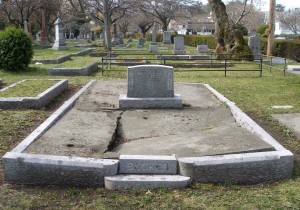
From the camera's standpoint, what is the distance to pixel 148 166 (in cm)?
471

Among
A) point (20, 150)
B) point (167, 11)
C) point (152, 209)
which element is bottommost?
point (152, 209)

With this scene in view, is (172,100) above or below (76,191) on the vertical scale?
above

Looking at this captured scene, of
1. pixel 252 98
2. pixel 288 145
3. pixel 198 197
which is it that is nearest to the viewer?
pixel 198 197

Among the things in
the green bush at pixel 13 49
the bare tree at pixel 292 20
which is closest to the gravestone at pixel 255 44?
the green bush at pixel 13 49

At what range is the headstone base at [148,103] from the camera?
8328mm

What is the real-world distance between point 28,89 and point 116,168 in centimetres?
604

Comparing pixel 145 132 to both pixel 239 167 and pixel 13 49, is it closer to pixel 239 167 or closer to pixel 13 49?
pixel 239 167

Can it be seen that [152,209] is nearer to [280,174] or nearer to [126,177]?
[126,177]

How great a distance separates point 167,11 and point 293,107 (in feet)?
178

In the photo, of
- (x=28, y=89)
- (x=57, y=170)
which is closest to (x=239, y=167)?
(x=57, y=170)

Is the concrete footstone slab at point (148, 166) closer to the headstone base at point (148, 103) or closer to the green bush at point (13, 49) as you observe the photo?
the headstone base at point (148, 103)

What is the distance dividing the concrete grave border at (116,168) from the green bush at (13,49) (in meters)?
11.0

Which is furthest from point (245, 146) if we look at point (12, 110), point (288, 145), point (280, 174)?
point (12, 110)

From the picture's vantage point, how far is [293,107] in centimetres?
903
